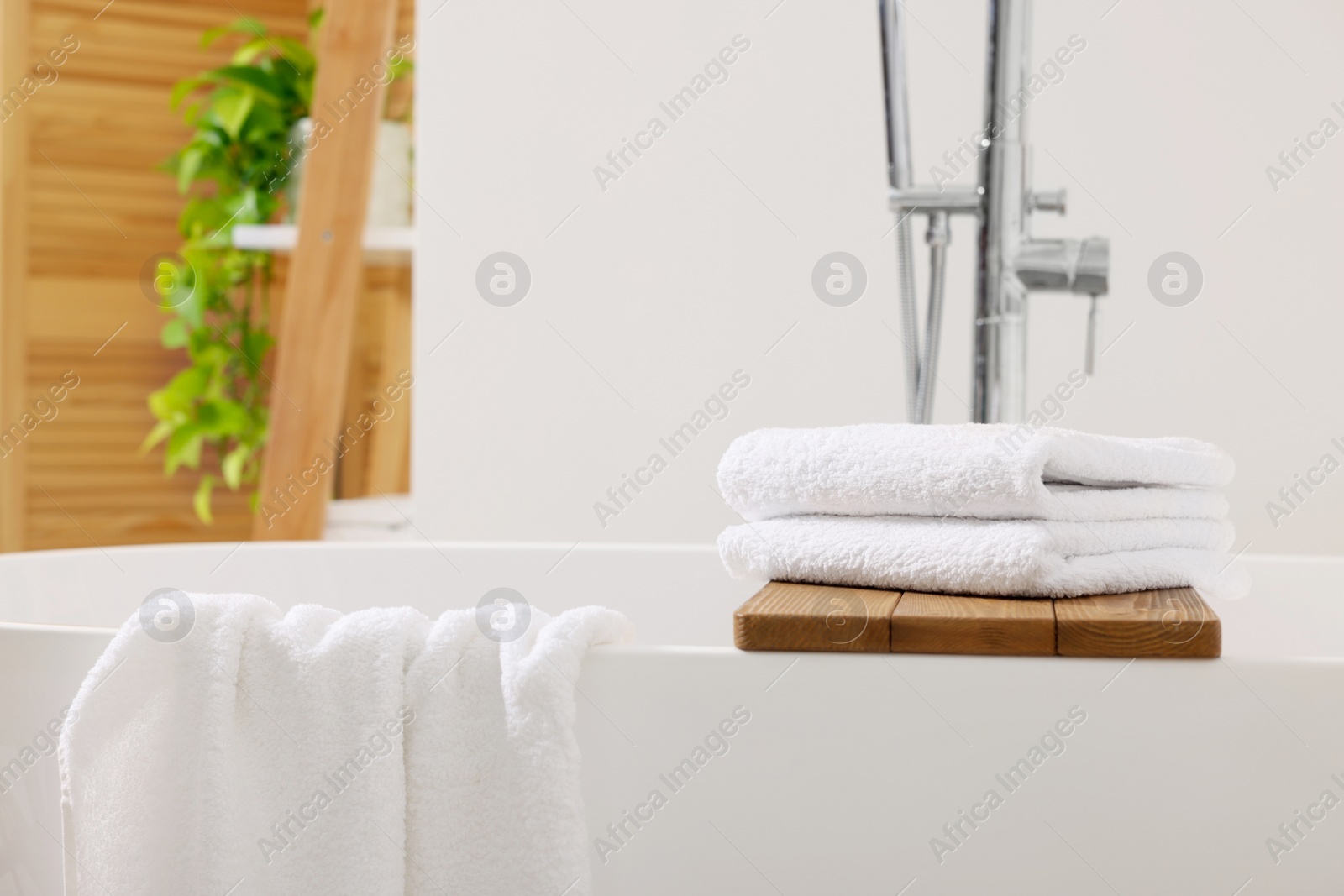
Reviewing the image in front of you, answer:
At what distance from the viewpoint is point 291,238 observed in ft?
5.59

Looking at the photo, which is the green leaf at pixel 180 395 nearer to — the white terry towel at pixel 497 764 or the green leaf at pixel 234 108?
the green leaf at pixel 234 108

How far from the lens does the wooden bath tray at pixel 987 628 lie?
644 millimetres

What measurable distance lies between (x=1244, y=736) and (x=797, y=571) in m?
0.27

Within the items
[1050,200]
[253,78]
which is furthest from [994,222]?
[253,78]

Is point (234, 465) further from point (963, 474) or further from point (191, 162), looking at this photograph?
point (963, 474)

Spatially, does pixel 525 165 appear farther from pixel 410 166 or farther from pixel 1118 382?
pixel 1118 382

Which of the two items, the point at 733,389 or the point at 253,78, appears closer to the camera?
the point at 733,389

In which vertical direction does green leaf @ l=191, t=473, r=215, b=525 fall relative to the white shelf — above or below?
below

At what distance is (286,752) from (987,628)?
40cm

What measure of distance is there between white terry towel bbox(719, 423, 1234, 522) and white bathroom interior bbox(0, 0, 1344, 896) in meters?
0.03

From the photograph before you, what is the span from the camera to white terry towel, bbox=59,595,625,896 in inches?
26.2

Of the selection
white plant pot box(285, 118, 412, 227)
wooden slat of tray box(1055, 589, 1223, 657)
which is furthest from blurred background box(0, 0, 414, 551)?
wooden slat of tray box(1055, 589, 1223, 657)

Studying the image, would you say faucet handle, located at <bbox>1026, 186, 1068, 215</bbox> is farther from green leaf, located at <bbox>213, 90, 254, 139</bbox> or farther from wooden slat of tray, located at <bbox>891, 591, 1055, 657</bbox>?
green leaf, located at <bbox>213, 90, 254, 139</bbox>

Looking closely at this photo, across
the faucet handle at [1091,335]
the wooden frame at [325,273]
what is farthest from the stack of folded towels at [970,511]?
the wooden frame at [325,273]
